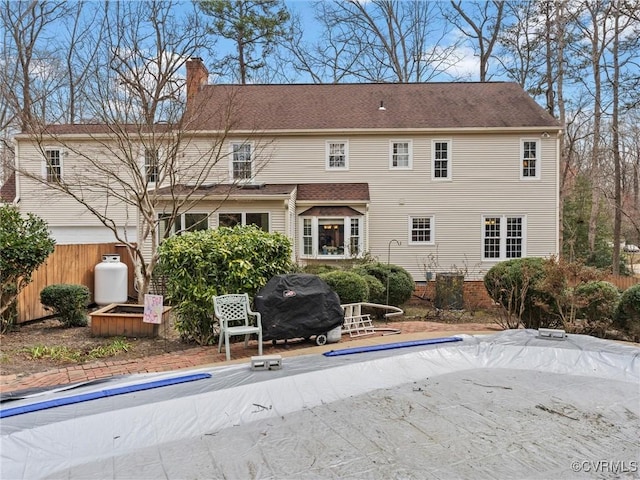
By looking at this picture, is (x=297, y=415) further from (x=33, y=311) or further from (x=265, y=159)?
(x=265, y=159)

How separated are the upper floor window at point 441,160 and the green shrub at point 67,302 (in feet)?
36.6

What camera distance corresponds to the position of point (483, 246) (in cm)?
1508

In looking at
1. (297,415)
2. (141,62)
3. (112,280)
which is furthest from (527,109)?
(297,415)

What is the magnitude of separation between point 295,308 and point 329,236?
8.26 m

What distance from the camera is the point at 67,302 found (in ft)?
24.7

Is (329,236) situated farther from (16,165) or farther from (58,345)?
(16,165)

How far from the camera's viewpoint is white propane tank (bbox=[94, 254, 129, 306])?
32.3 feet

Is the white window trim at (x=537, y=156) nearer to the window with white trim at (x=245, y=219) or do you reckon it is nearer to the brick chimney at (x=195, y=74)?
the window with white trim at (x=245, y=219)

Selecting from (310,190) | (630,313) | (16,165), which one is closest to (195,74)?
(310,190)

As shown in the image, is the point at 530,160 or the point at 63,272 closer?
the point at 63,272

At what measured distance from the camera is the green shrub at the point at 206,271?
20.7ft

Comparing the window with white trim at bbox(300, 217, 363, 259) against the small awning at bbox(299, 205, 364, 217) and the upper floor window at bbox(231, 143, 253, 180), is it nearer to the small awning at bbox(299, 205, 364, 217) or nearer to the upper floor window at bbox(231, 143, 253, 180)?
the small awning at bbox(299, 205, 364, 217)

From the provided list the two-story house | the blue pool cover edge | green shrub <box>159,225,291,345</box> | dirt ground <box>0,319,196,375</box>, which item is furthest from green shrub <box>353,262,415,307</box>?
the blue pool cover edge

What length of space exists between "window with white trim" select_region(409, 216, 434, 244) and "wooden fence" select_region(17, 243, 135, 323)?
861 cm
